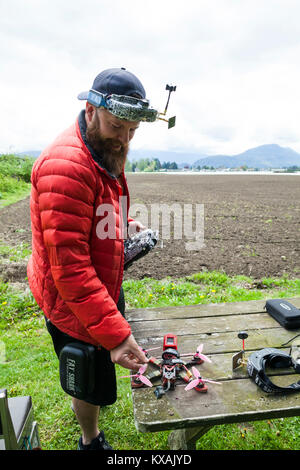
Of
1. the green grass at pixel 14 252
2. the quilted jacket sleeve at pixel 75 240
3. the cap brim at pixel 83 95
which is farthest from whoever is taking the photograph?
the green grass at pixel 14 252

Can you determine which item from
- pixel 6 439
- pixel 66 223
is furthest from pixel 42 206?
pixel 6 439

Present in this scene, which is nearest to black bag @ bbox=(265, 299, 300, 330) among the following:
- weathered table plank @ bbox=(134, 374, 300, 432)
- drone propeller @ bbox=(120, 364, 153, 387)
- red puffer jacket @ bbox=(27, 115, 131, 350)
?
weathered table plank @ bbox=(134, 374, 300, 432)

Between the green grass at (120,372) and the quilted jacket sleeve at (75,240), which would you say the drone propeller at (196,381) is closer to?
the quilted jacket sleeve at (75,240)

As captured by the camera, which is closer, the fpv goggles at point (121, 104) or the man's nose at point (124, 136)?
the fpv goggles at point (121, 104)

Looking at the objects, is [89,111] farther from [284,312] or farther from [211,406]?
[284,312]

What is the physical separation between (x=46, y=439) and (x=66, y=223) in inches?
91.2

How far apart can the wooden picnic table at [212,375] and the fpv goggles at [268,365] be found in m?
0.03

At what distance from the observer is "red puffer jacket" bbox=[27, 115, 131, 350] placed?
162cm

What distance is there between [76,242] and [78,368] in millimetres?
836

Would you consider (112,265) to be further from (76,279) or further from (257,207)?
(257,207)

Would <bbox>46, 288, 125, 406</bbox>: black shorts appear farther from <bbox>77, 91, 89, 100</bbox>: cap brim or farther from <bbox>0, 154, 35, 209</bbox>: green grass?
<bbox>0, 154, 35, 209</bbox>: green grass

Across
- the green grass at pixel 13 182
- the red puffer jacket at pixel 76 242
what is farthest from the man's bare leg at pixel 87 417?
the green grass at pixel 13 182

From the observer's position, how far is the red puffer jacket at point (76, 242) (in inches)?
63.9

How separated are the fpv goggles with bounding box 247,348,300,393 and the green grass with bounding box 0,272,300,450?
106 centimetres
